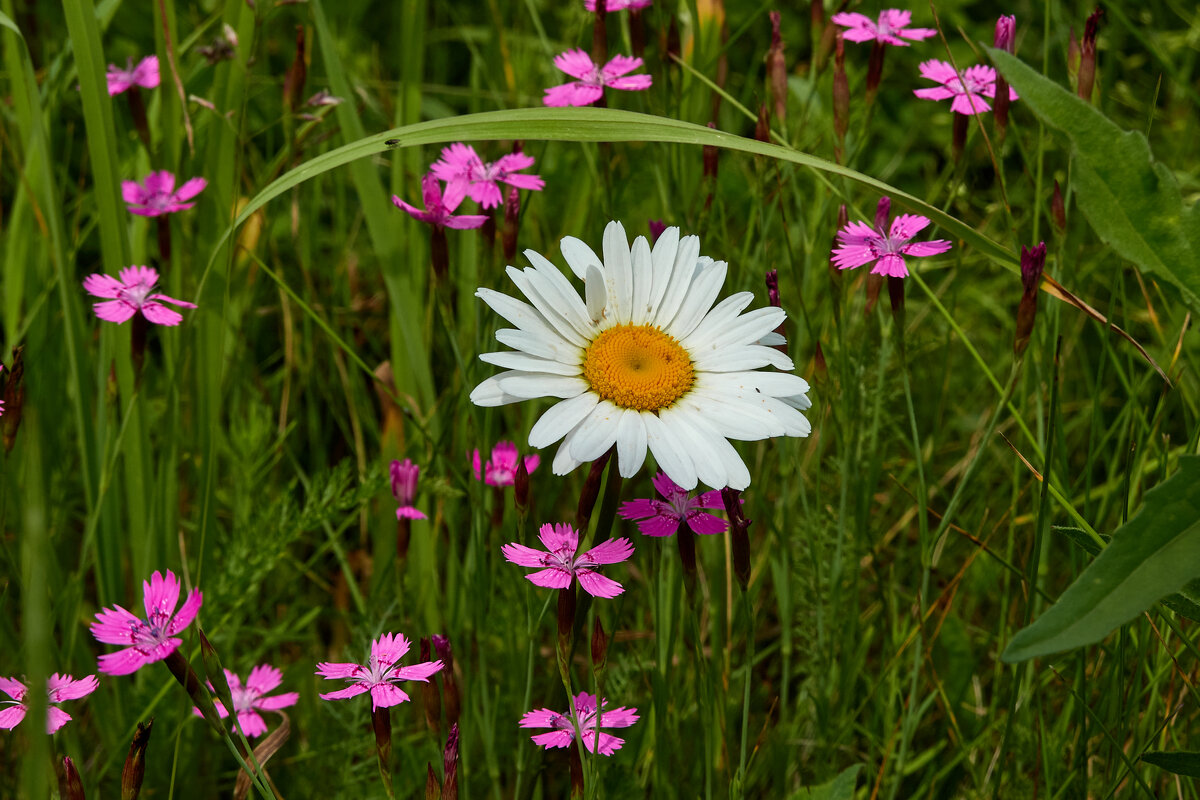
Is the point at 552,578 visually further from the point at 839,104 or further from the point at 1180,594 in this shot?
the point at 839,104

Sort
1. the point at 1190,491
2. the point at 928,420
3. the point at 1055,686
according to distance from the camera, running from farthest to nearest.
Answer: the point at 928,420 → the point at 1055,686 → the point at 1190,491

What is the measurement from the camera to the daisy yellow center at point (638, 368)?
94cm

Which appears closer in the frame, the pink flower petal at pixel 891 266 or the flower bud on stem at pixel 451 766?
the flower bud on stem at pixel 451 766

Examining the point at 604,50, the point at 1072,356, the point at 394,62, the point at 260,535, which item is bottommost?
the point at 260,535

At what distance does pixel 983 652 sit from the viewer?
1.63 m

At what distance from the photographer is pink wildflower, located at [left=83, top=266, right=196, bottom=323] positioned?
118 cm

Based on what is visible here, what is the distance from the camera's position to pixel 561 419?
882mm

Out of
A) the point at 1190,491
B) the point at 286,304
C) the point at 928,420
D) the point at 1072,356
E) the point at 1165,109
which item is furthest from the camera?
the point at 1165,109

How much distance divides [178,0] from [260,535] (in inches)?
81.3

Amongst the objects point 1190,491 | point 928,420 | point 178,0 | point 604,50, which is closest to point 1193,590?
point 1190,491

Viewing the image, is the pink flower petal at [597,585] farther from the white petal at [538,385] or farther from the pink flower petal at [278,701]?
the pink flower petal at [278,701]

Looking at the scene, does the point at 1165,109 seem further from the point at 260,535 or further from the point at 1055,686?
the point at 260,535

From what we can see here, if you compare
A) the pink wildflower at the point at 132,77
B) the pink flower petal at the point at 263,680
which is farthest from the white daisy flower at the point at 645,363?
the pink wildflower at the point at 132,77

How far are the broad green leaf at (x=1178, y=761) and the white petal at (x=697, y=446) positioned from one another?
452mm
